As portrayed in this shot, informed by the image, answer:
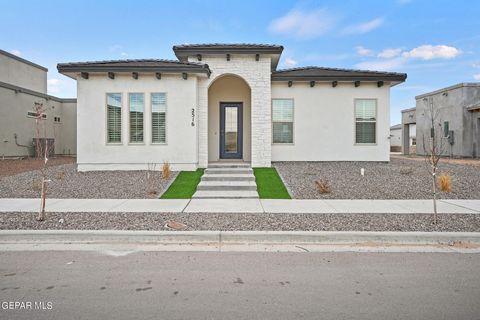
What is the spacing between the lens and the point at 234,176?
10672 millimetres

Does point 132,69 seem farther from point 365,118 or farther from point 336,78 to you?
point 365,118

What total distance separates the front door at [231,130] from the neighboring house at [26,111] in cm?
951

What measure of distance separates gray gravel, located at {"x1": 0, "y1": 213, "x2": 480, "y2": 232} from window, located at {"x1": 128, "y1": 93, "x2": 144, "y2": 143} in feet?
19.4

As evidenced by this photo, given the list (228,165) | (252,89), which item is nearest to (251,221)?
(228,165)

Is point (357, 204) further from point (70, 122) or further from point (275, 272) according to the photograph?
point (70, 122)

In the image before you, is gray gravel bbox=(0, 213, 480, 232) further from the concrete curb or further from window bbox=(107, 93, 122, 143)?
window bbox=(107, 93, 122, 143)

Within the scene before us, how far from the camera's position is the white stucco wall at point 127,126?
1199 cm

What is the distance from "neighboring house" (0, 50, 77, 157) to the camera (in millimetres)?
18078

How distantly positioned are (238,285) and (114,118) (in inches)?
413

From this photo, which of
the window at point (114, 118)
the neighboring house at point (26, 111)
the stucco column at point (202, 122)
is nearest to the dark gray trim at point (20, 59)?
the neighboring house at point (26, 111)

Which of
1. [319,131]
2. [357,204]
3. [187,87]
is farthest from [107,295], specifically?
Result: [319,131]

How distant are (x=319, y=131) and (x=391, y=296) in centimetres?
1107

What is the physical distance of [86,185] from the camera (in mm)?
9914

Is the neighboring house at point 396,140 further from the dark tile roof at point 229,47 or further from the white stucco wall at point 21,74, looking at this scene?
the white stucco wall at point 21,74
